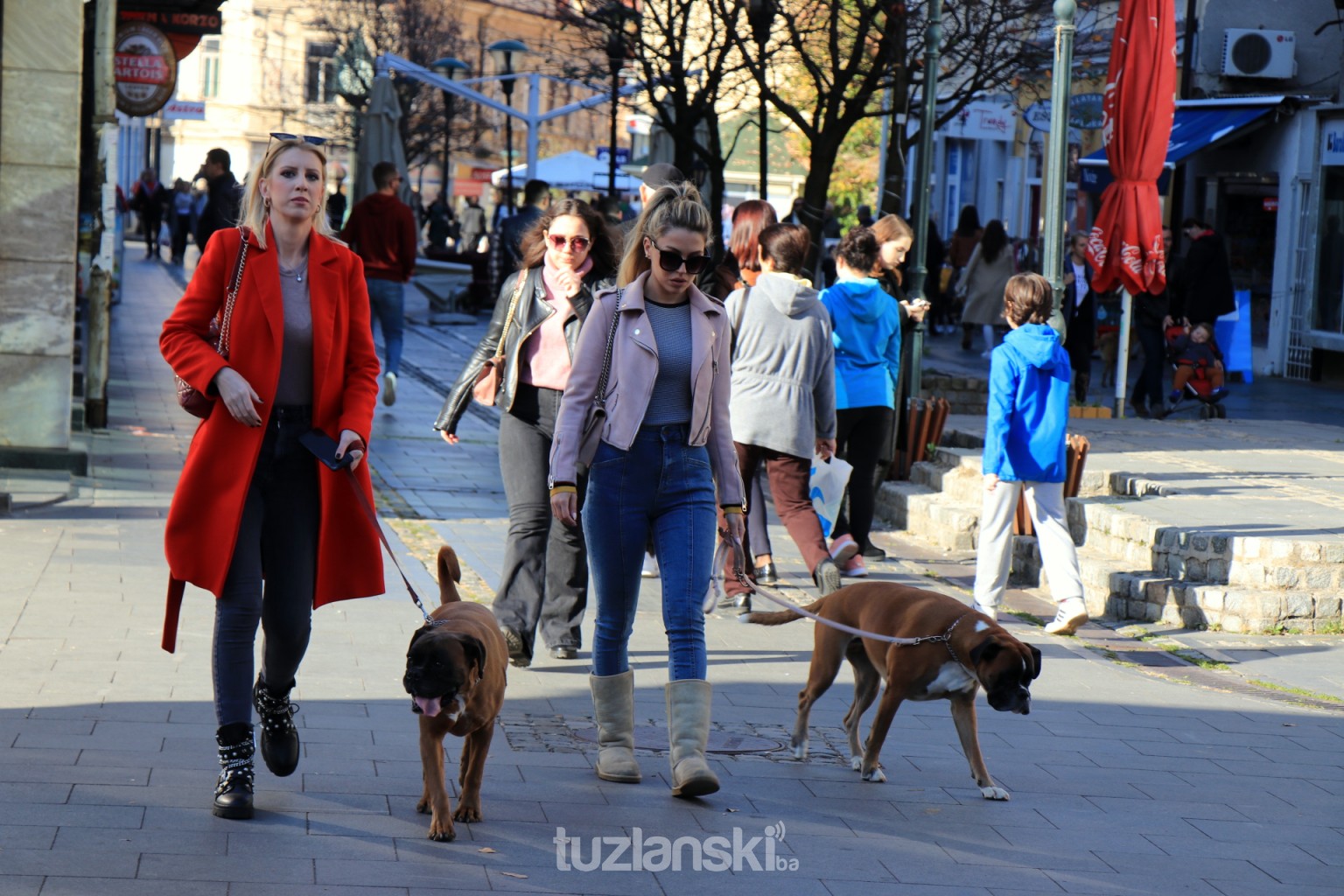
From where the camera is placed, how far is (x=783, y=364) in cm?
853

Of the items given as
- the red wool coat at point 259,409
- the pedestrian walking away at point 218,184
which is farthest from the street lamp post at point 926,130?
the red wool coat at point 259,409

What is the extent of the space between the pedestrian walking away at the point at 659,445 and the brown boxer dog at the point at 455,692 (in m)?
0.51

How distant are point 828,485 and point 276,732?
4256 mm

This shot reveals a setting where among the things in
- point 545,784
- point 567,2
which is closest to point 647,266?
point 545,784

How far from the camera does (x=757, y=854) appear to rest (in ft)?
16.9

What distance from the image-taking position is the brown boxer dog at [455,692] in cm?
485

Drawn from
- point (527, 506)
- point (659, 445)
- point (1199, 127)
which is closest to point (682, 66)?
point (1199, 127)

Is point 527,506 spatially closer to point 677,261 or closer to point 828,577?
point 828,577

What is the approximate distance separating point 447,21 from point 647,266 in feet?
190

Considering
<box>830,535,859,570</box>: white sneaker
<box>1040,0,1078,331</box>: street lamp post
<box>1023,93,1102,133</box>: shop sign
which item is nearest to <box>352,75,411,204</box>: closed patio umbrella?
<box>1023,93,1102,133</box>: shop sign

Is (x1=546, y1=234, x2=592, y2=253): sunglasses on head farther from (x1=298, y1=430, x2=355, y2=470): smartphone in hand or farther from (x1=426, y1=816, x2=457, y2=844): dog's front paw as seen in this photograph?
(x1=426, y1=816, x2=457, y2=844): dog's front paw

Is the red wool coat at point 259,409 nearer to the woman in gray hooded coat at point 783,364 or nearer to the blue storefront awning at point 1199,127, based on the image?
the woman in gray hooded coat at point 783,364

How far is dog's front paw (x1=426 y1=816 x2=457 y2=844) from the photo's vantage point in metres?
5.02

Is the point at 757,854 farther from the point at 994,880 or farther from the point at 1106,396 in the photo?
the point at 1106,396
